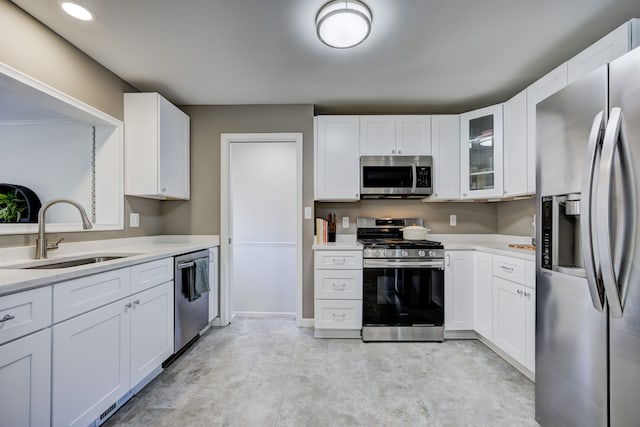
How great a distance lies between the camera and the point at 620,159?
1.09 metres

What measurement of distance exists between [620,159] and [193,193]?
128 inches

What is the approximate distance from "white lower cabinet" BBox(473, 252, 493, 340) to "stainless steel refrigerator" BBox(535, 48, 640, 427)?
1009 mm

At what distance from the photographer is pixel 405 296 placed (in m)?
2.66

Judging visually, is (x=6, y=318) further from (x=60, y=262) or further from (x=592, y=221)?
(x=592, y=221)

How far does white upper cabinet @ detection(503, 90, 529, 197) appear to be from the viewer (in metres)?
2.41

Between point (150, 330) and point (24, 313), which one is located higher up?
point (24, 313)

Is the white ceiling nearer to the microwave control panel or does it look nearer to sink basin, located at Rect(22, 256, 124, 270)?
the microwave control panel

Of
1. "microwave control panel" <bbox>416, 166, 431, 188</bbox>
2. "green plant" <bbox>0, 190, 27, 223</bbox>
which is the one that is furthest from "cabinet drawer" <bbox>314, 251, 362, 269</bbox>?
"green plant" <bbox>0, 190, 27, 223</bbox>

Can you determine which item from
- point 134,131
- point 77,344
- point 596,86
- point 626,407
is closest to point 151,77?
point 134,131

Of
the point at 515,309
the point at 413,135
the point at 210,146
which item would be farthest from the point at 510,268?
the point at 210,146

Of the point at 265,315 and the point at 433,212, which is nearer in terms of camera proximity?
the point at 433,212

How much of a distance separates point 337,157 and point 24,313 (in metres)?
2.58

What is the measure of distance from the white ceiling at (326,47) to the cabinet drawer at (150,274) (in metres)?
1.57

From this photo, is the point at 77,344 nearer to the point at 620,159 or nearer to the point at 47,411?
the point at 47,411
